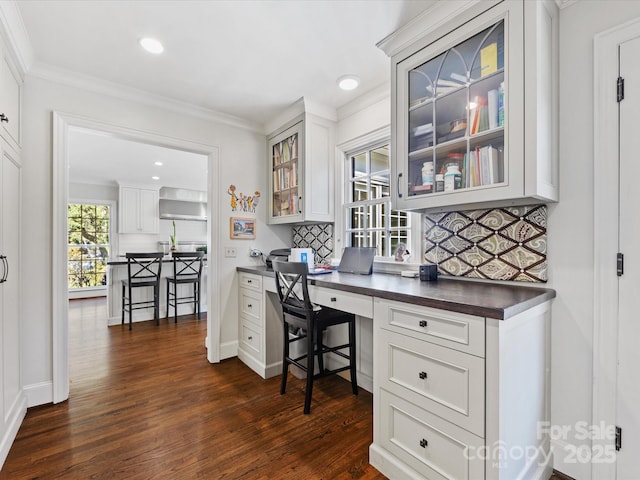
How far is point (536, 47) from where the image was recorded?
1.38 m

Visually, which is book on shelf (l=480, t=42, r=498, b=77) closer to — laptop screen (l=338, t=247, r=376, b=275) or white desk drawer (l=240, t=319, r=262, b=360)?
laptop screen (l=338, t=247, r=376, b=275)

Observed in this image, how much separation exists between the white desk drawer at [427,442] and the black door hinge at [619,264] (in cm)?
95

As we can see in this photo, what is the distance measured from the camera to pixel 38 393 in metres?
2.21

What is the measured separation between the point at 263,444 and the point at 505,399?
130 cm

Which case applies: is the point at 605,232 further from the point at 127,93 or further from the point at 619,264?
the point at 127,93

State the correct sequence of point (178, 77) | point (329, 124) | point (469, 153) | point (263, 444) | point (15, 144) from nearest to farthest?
point (469, 153) → point (263, 444) → point (15, 144) → point (178, 77) → point (329, 124)

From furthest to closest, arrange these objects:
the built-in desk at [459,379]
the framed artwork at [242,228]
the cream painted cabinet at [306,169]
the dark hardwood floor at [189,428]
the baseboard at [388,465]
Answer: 1. the framed artwork at [242,228]
2. the cream painted cabinet at [306,169]
3. the dark hardwood floor at [189,428]
4. the baseboard at [388,465]
5. the built-in desk at [459,379]

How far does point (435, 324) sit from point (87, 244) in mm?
7656

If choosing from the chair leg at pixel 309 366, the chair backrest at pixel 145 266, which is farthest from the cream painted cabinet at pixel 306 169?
the chair backrest at pixel 145 266

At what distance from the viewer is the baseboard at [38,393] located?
7.11ft

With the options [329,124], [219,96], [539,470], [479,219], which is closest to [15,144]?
[219,96]

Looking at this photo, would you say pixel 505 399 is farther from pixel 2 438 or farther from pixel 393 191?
pixel 2 438

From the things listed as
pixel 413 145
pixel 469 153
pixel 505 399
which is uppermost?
pixel 413 145

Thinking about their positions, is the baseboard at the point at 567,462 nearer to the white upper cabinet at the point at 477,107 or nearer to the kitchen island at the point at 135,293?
the white upper cabinet at the point at 477,107
